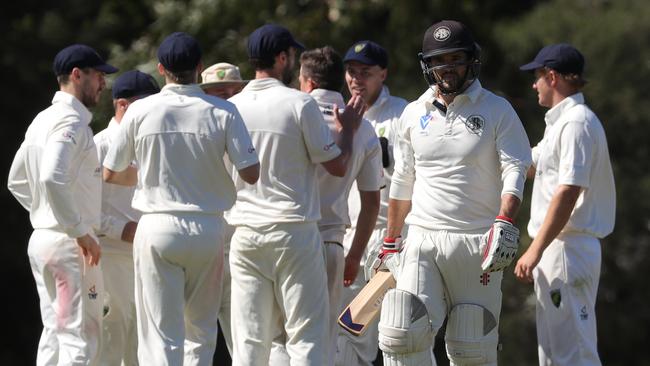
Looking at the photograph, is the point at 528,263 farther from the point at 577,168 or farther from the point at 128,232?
the point at 128,232

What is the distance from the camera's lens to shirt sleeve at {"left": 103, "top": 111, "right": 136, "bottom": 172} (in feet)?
27.6

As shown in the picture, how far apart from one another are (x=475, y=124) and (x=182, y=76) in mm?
1609

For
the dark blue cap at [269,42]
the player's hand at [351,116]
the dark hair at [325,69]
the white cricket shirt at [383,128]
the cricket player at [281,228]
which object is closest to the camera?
the cricket player at [281,228]

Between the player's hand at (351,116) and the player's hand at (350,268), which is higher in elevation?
the player's hand at (351,116)

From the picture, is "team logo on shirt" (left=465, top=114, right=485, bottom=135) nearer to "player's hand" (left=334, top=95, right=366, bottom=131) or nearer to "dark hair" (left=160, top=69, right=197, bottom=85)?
"player's hand" (left=334, top=95, right=366, bottom=131)

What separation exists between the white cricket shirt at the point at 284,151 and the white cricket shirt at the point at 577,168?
143cm

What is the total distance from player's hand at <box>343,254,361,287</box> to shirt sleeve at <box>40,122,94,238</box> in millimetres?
1553

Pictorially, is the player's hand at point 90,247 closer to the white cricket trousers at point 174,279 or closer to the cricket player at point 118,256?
the cricket player at point 118,256

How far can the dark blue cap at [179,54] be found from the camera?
8406 mm

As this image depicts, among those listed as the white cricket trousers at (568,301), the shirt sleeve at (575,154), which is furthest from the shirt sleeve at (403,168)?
the white cricket trousers at (568,301)

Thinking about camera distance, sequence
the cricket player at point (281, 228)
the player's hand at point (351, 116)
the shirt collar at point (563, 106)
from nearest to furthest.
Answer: the cricket player at point (281, 228) → the player's hand at point (351, 116) → the shirt collar at point (563, 106)

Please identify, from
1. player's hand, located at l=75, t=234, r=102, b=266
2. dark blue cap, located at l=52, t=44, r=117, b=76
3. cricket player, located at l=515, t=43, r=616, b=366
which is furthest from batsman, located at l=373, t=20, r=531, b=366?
dark blue cap, located at l=52, t=44, r=117, b=76

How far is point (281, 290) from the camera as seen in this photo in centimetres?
859

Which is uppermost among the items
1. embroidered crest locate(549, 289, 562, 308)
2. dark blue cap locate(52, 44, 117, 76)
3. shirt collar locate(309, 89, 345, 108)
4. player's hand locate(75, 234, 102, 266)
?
dark blue cap locate(52, 44, 117, 76)
